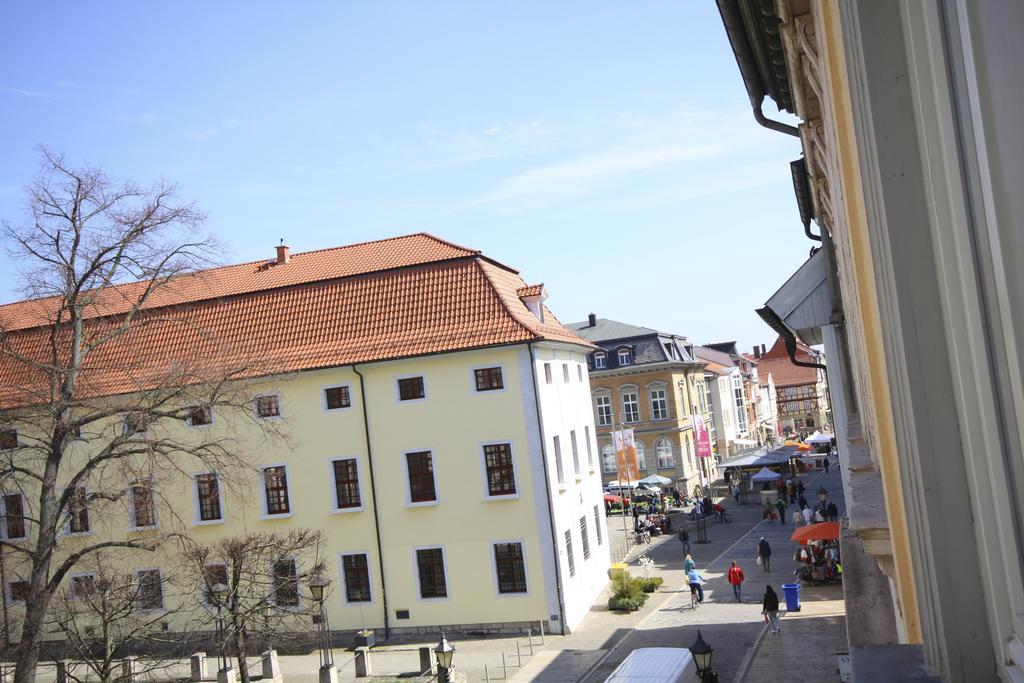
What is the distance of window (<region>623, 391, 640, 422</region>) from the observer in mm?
61344

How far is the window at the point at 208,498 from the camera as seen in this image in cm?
2883

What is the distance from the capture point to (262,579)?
28.0 m

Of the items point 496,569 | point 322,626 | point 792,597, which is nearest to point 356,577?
point 322,626

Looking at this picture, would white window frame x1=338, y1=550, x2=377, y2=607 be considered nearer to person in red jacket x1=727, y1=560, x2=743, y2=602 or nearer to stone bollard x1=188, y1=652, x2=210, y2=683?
stone bollard x1=188, y1=652, x2=210, y2=683

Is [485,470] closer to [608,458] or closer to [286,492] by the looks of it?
[286,492]

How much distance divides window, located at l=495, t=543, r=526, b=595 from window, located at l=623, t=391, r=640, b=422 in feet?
117

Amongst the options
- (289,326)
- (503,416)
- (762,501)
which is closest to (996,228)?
(503,416)

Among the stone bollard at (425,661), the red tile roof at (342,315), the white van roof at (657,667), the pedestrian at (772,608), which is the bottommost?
the stone bollard at (425,661)

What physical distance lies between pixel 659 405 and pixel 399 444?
35.9 metres

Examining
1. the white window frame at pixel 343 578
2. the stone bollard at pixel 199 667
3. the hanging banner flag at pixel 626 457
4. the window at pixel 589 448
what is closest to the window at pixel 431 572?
the white window frame at pixel 343 578

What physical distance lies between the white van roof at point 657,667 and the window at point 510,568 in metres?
10.5

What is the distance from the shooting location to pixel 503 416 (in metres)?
26.8

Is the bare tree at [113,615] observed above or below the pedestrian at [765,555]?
above

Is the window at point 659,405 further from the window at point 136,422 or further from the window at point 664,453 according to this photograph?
the window at point 136,422
